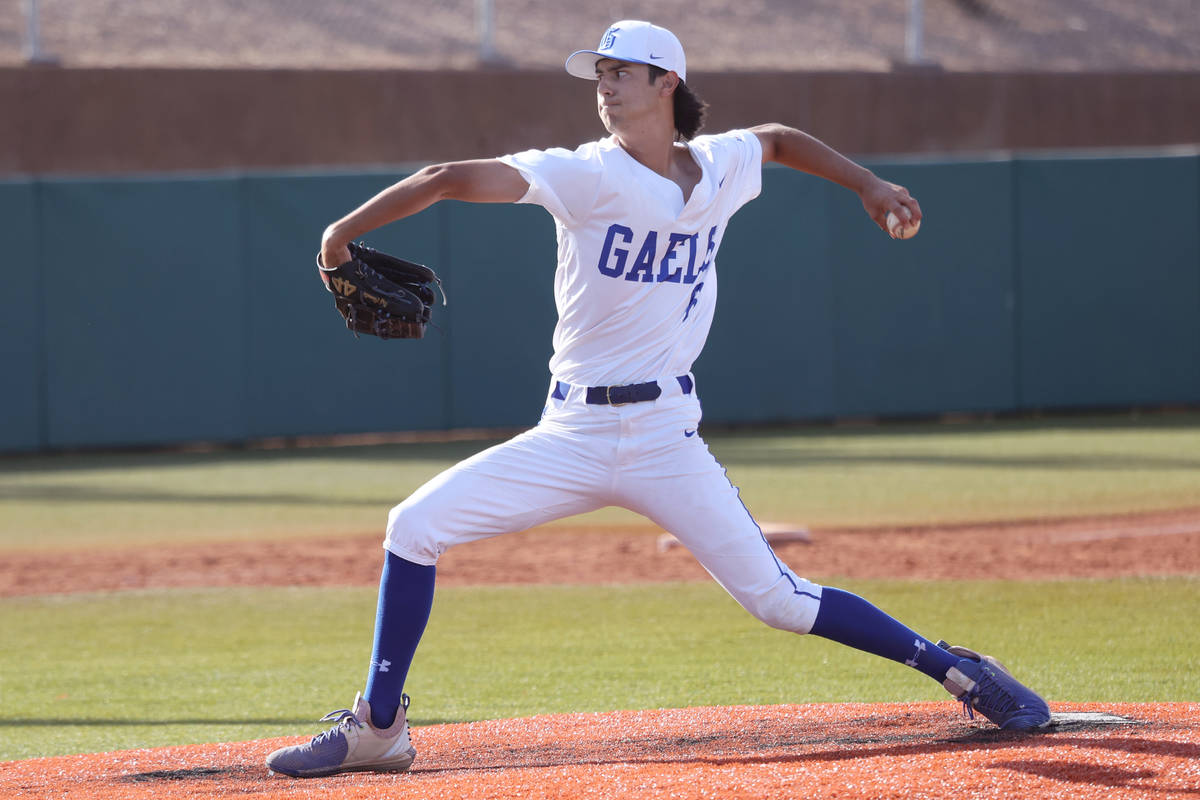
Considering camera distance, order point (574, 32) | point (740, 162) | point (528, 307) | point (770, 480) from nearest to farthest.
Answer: point (740, 162)
point (770, 480)
point (528, 307)
point (574, 32)

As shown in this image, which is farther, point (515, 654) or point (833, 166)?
point (515, 654)

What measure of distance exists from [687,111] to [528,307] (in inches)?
471

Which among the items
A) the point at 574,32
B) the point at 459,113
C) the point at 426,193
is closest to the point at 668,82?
the point at 426,193

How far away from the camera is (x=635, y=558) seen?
9.50m

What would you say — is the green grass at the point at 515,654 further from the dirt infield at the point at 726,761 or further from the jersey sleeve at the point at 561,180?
the jersey sleeve at the point at 561,180

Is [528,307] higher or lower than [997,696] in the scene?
higher

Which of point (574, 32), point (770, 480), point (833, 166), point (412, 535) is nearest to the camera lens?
point (412, 535)

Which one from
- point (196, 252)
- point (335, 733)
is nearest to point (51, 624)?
point (335, 733)

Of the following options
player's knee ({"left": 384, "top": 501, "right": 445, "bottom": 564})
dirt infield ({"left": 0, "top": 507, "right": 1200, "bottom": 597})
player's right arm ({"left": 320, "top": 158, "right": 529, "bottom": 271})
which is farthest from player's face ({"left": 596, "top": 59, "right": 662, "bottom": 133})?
dirt infield ({"left": 0, "top": 507, "right": 1200, "bottom": 597})

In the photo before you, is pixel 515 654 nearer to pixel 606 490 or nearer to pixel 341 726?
pixel 341 726

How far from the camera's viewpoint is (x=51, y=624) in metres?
7.82

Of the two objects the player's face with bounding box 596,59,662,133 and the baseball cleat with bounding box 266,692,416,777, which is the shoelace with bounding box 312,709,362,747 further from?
the player's face with bounding box 596,59,662,133

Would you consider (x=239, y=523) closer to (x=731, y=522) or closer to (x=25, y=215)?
(x=25, y=215)

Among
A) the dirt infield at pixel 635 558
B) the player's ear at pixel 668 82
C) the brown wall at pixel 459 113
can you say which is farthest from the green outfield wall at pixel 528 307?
the player's ear at pixel 668 82
